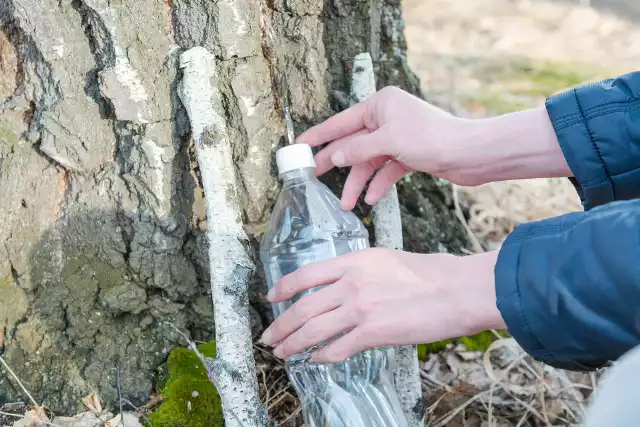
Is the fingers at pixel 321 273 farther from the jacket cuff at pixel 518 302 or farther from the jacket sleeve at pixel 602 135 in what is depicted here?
the jacket sleeve at pixel 602 135

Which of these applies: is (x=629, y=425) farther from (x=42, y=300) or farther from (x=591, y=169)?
(x=42, y=300)

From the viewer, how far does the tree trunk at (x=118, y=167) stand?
2016 mm

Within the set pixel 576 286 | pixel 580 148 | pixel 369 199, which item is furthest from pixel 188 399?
pixel 580 148

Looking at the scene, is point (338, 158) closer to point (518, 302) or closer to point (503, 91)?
point (518, 302)

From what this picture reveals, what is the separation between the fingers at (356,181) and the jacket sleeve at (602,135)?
24.9 inches

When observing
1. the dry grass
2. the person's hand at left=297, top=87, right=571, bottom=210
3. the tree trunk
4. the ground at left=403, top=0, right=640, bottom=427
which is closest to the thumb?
the person's hand at left=297, top=87, right=571, bottom=210

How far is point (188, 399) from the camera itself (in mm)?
2115

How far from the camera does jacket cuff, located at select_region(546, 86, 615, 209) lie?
6.35 ft

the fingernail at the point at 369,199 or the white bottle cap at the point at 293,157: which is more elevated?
the white bottle cap at the point at 293,157

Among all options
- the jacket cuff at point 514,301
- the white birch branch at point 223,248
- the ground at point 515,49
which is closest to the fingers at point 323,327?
the white birch branch at point 223,248

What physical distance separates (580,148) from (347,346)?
3.07 feet

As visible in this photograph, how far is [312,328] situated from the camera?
177 cm

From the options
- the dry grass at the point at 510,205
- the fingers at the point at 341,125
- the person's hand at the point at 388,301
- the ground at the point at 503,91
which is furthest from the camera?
the dry grass at the point at 510,205

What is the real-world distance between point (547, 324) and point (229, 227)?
988mm
